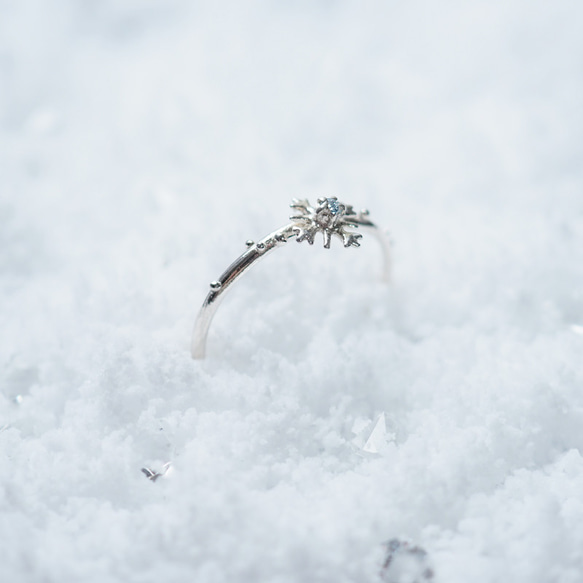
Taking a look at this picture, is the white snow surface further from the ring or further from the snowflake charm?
the snowflake charm

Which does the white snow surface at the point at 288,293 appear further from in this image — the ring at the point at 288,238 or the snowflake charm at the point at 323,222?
the snowflake charm at the point at 323,222

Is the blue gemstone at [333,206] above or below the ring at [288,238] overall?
above

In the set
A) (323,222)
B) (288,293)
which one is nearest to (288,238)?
(323,222)

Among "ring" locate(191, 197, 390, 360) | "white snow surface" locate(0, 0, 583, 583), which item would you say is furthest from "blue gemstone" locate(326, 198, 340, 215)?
"white snow surface" locate(0, 0, 583, 583)

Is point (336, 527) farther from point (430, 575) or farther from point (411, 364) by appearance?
point (411, 364)

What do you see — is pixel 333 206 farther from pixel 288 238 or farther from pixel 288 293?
pixel 288 293

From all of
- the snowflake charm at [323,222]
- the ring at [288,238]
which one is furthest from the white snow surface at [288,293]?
the snowflake charm at [323,222]
